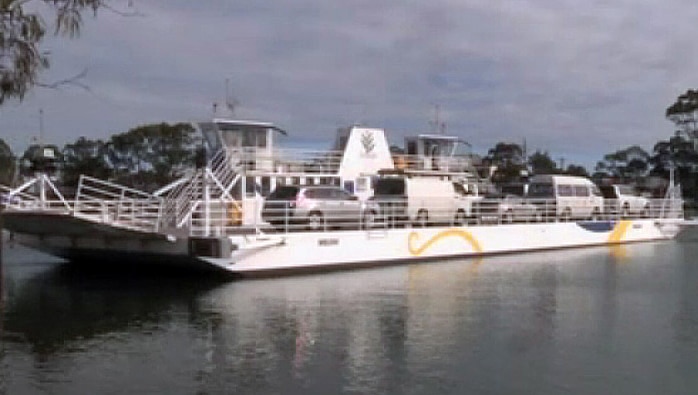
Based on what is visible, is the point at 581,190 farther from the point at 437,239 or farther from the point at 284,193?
the point at 284,193

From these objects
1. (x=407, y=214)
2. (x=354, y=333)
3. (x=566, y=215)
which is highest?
(x=407, y=214)

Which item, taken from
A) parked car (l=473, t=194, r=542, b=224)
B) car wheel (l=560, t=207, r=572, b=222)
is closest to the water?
parked car (l=473, t=194, r=542, b=224)

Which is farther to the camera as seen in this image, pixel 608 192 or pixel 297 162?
pixel 608 192

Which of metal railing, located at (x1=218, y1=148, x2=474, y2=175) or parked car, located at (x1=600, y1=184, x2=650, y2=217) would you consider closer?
metal railing, located at (x1=218, y1=148, x2=474, y2=175)

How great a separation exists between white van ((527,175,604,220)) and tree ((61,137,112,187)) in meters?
48.6

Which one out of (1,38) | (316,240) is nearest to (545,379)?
(1,38)

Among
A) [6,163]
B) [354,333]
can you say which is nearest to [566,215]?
[354,333]

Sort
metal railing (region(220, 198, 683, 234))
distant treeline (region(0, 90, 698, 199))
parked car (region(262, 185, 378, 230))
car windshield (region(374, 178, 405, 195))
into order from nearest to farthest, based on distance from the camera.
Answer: metal railing (region(220, 198, 683, 234)) → parked car (region(262, 185, 378, 230)) → car windshield (region(374, 178, 405, 195)) → distant treeline (region(0, 90, 698, 199))

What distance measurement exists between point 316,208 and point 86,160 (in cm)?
5749

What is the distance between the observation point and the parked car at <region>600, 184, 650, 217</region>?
4819 centimetres

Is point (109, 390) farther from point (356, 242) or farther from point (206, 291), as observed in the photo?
point (356, 242)

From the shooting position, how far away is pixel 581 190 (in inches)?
1786

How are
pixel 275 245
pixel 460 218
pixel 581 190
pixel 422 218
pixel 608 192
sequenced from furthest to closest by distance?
pixel 608 192, pixel 581 190, pixel 460 218, pixel 422 218, pixel 275 245

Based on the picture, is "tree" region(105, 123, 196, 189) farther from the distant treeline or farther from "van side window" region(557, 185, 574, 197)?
"van side window" region(557, 185, 574, 197)
